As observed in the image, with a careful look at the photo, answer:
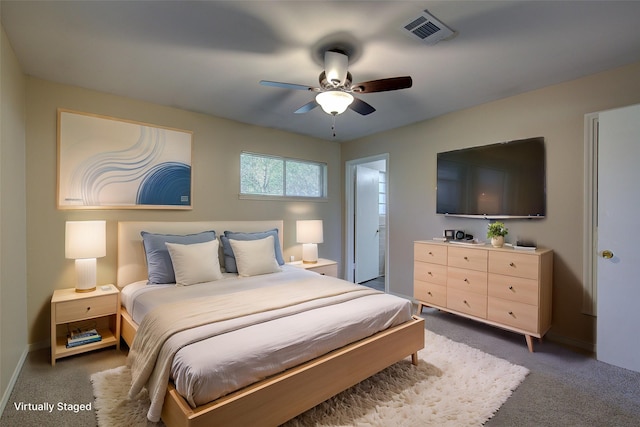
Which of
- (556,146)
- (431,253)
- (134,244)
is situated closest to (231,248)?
(134,244)

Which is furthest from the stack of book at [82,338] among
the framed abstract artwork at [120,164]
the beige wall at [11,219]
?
the framed abstract artwork at [120,164]

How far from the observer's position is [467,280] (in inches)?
119

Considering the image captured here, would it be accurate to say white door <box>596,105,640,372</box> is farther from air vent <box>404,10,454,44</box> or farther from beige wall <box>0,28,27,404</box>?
beige wall <box>0,28,27,404</box>

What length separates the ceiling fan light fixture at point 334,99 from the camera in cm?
222

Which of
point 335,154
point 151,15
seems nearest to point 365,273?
point 335,154

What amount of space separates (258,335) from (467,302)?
235cm

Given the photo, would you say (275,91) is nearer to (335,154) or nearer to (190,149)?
(190,149)

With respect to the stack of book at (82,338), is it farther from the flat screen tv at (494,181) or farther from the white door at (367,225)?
the flat screen tv at (494,181)

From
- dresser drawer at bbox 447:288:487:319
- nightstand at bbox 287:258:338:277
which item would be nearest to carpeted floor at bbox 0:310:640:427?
dresser drawer at bbox 447:288:487:319

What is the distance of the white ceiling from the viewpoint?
177 centimetres

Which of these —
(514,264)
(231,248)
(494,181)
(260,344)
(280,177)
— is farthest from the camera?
(280,177)

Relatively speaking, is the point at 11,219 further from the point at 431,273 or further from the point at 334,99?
the point at 431,273

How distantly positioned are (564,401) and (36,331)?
4245mm

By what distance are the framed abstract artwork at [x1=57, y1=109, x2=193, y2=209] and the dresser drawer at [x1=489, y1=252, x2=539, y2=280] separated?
11.0 ft
